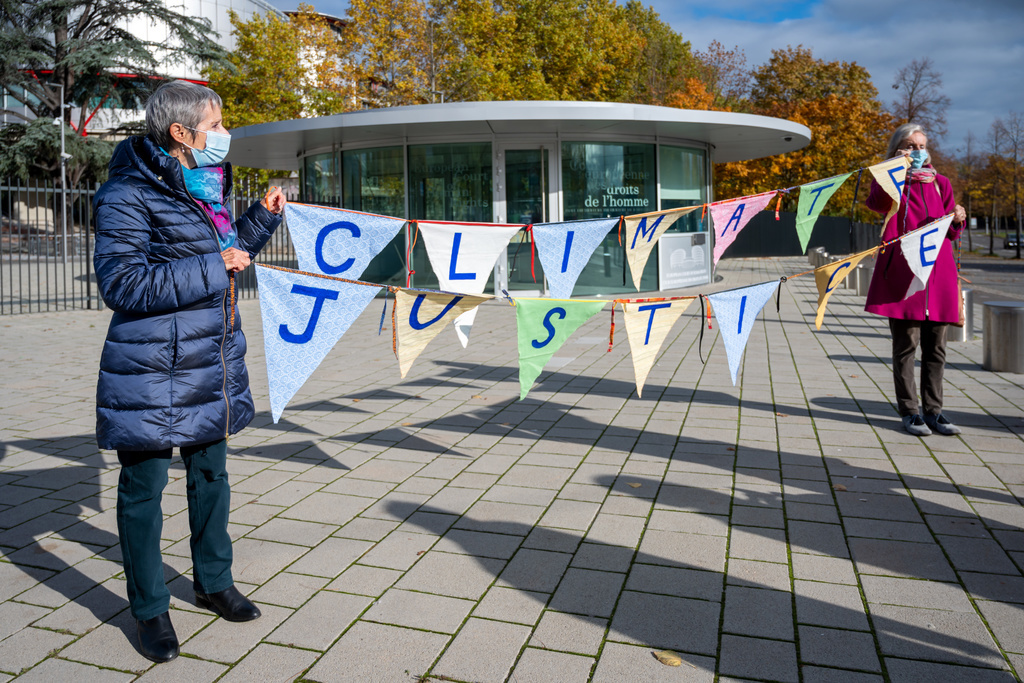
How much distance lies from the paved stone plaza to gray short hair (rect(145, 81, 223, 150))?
1.89 m

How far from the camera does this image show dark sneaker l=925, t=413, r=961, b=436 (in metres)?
5.82

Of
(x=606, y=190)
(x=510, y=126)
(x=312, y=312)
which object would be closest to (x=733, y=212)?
(x=312, y=312)

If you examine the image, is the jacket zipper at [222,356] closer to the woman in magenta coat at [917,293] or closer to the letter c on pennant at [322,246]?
the letter c on pennant at [322,246]

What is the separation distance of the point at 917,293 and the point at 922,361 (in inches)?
20.7

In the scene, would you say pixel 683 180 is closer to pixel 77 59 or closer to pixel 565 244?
pixel 565 244

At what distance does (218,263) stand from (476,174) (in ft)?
46.0

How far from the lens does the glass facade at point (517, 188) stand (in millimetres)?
16562

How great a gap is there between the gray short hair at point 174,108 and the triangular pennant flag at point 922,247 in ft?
15.2

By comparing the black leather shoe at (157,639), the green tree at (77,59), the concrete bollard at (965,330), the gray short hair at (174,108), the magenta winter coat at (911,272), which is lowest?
the black leather shoe at (157,639)

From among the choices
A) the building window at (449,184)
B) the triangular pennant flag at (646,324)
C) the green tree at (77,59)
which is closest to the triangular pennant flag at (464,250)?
the triangular pennant flag at (646,324)

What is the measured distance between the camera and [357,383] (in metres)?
8.19

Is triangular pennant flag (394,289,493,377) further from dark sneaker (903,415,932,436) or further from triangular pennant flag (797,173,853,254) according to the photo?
dark sneaker (903,415,932,436)

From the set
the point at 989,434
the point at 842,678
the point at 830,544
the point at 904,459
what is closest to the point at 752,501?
the point at 830,544

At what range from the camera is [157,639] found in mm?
2896
